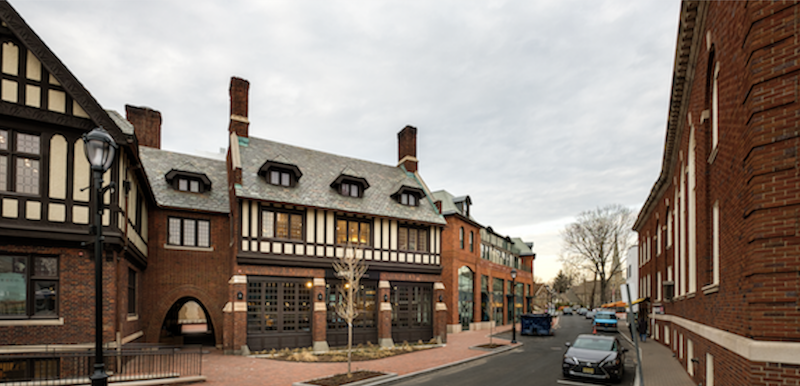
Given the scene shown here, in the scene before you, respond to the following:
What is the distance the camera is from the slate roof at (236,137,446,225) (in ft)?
71.1

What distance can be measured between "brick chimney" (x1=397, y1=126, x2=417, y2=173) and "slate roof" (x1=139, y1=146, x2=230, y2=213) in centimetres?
1120

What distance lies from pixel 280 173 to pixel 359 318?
835 cm

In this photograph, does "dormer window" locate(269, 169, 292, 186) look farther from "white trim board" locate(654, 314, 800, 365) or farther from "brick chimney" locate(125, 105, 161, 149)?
"white trim board" locate(654, 314, 800, 365)

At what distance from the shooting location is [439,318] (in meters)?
25.3

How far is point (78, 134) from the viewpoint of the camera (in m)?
13.3

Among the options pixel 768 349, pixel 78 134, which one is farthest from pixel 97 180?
pixel 768 349

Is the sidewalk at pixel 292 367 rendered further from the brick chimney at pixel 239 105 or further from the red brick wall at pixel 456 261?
the red brick wall at pixel 456 261

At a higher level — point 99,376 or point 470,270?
point 99,376

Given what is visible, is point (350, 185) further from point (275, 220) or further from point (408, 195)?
point (275, 220)

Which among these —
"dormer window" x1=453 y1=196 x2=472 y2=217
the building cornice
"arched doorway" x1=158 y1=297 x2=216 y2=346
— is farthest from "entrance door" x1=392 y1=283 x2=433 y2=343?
the building cornice

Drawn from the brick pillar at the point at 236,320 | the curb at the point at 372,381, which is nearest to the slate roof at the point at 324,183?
the brick pillar at the point at 236,320

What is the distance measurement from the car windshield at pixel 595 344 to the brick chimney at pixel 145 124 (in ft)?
78.8

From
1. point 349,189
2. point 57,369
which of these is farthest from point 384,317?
point 57,369

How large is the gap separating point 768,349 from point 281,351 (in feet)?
60.8
